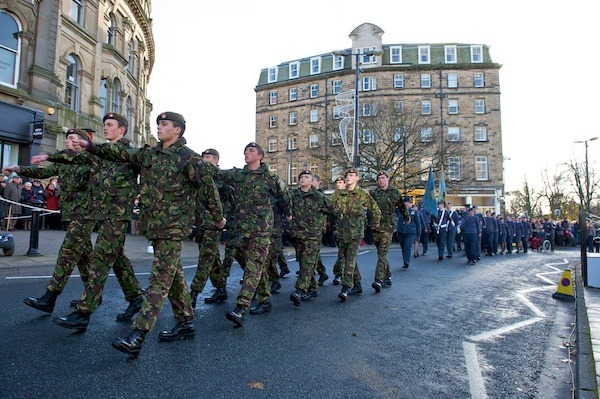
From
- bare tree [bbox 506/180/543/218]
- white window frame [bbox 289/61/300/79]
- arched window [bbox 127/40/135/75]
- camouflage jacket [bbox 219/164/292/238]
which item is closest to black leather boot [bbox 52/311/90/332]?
camouflage jacket [bbox 219/164/292/238]

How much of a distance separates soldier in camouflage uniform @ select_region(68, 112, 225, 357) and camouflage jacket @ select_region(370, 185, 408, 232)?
4.65 metres

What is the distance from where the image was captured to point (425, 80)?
46219 millimetres

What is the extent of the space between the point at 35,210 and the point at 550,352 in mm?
9597

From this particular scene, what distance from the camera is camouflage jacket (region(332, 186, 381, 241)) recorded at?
22.2 feet

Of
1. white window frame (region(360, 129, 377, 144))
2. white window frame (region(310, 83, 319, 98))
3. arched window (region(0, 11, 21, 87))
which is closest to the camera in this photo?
arched window (region(0, 11, 21, 87))

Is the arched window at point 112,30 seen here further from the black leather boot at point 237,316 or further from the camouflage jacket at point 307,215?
the black leather boot at point 237,316

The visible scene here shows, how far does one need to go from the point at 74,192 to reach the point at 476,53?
49.8 meters

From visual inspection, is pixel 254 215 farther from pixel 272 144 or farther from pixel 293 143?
pixel 272 144

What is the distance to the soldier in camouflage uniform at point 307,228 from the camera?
6250mm

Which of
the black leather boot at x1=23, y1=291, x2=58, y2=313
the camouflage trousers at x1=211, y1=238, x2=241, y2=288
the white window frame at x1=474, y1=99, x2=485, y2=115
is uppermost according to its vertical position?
the white window frame at x1=474, y1=99, x2=485, y2=115

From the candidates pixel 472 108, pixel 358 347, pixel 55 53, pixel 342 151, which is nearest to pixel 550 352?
pixel 358 347

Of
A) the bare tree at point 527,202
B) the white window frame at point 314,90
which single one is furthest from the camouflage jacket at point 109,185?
the bare tree at point 527,202

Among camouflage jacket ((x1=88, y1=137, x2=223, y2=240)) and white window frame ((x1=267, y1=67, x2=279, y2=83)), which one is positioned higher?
white window frame ((x1=267, y1=67, x2=279, y2=83))

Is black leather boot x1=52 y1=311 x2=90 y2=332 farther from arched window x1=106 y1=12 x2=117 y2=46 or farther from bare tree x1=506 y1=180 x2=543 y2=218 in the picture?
bare tree x1=506 y1=180 x2=543 y2=218
